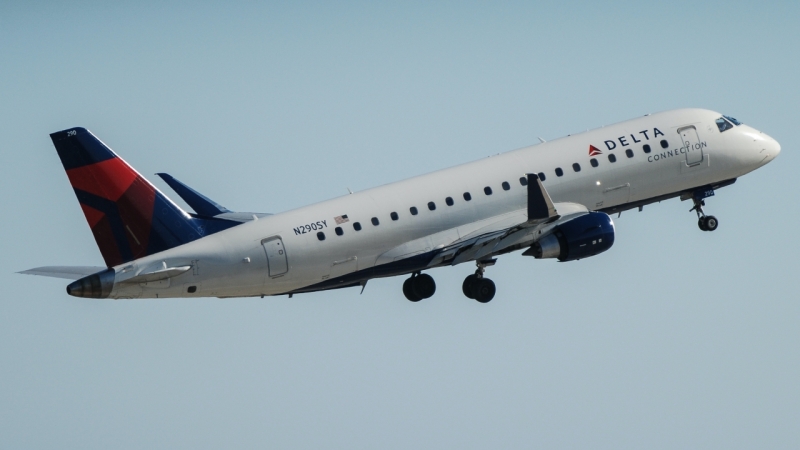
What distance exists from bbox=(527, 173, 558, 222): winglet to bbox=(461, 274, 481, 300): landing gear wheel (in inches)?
218

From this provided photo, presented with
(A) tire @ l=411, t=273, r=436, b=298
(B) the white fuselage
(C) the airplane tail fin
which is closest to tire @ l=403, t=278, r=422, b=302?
(A) tire @ l=411, t=273, r=436, b=298

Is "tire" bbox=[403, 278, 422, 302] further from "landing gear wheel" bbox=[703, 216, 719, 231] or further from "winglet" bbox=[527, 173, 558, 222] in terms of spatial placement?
"landing gear wheel" bbox=[703, 216, 719, 231]

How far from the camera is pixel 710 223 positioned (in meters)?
77.1

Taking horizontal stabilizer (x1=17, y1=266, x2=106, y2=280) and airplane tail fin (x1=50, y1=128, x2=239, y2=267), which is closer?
airplane tail fin (x1=50, y1=128, x2=239, y2=267)

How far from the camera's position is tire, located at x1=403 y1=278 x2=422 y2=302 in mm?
72938

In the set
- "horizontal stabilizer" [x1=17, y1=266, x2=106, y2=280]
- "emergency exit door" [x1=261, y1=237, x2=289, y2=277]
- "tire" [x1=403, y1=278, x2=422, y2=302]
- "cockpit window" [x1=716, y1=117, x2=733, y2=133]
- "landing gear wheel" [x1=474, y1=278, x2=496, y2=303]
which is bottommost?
"landing gear wheel" [x1=474, y1=278, x2=496, y2=303]

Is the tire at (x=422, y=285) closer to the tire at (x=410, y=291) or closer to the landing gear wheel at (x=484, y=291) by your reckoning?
the tire at (x=410, y=291)

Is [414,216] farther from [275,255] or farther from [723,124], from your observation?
[723,124]

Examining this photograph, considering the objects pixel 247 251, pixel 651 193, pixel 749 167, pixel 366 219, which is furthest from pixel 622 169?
pixel 247 251

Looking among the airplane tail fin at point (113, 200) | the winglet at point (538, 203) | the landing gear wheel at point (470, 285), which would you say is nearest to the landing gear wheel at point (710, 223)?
the winglet at point (538, 203)

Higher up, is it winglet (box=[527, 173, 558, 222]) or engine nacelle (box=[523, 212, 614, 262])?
winglet (box=[527, 173, 558, 222])

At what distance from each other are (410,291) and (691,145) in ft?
49.6

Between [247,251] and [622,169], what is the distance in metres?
18.4

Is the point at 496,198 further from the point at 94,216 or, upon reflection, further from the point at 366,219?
the point at 94,216
